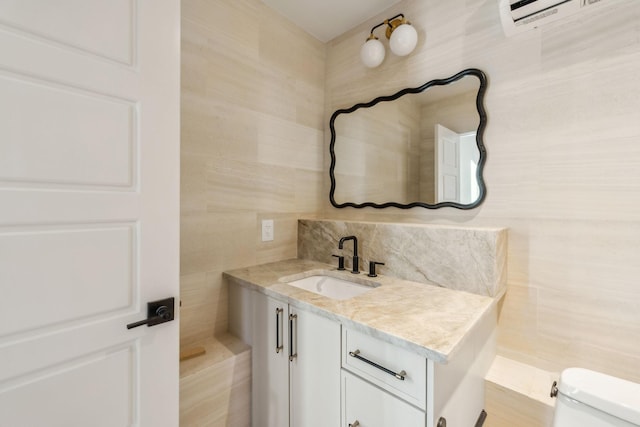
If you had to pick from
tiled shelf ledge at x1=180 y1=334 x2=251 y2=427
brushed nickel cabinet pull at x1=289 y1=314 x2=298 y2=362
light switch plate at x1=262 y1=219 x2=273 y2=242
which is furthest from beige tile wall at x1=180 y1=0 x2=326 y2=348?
brushed nickel cabinet pull at x1=289 y1=314 x2=298 y2=362

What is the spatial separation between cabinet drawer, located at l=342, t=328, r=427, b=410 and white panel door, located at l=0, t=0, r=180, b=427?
628mm

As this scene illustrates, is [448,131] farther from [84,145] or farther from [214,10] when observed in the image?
[84,145]

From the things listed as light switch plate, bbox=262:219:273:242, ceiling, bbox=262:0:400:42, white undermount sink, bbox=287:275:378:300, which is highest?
ceiling, bbox=262:0:400:42

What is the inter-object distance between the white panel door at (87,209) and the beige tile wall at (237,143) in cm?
41

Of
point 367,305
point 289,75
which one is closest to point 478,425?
point 367,305

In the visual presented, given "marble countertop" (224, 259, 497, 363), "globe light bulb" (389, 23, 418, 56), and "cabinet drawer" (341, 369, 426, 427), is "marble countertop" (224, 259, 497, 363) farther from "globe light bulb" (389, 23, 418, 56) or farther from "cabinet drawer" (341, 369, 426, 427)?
"globe light bulb" (389, 23, 418, 56)

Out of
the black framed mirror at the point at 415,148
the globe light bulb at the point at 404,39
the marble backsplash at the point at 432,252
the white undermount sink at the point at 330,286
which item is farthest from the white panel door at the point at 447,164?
the white undermount sink at the point at 330,286

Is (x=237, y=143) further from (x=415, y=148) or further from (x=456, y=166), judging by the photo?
(x=456, y=166)

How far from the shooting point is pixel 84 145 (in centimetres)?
79

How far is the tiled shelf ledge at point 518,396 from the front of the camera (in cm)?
107

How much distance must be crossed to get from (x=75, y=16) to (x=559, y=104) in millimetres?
1725

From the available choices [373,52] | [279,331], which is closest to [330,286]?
[279,331]

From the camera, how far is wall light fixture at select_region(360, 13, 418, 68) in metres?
1.49

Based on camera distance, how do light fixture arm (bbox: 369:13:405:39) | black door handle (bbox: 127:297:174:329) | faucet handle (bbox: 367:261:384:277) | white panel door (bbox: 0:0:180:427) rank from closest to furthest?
white panel door (bbox: 0:0:180:427)
black door handle (bbox: 127:297:174:329)
faucet handle (bbox: 367:261:384:277)
light fixture arm (bbox: 369:13:405:39)
